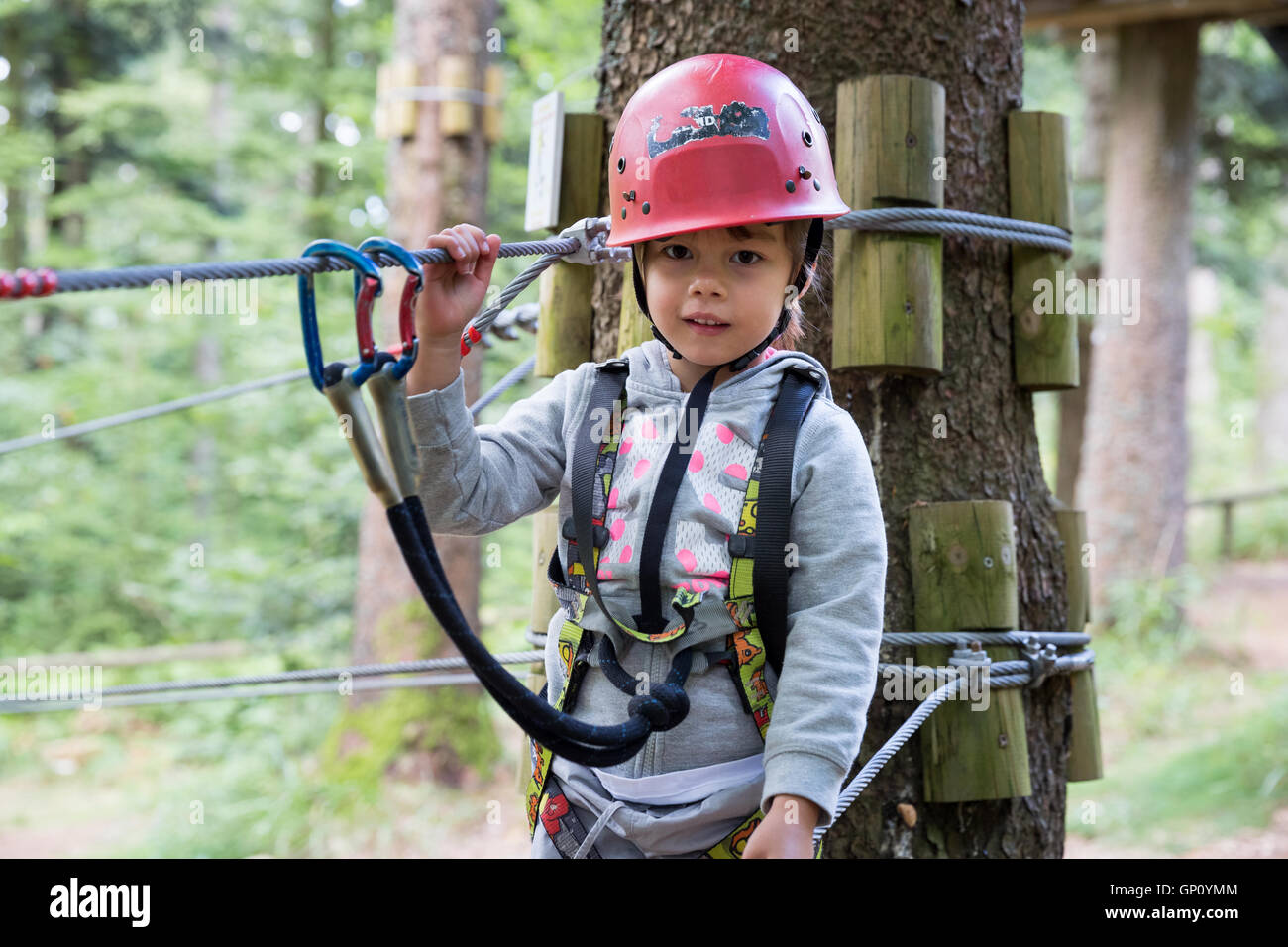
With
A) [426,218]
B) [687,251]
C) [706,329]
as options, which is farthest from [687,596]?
[426,218]

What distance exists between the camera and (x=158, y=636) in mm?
9625

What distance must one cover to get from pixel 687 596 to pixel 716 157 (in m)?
0.62

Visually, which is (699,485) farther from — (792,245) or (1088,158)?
(1088,158)

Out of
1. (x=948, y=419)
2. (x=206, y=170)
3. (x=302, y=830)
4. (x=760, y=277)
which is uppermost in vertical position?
(x=206, y=170)

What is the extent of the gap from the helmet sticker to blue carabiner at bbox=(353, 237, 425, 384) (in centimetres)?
48

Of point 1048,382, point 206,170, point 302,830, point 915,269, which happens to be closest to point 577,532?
point 915,269

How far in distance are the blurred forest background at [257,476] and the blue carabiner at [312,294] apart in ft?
14.9

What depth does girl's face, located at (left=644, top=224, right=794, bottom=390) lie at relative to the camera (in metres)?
1.56

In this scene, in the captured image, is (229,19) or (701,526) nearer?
(701,526)

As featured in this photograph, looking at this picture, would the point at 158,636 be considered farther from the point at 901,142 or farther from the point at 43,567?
the point at 901,142

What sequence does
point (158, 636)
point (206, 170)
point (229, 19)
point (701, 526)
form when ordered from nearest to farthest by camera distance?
point (701, 526) < point (158, 636) < point (206, 170) < point (229, 19)

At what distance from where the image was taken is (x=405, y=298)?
1314 mm

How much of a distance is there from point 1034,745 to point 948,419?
0.71 m

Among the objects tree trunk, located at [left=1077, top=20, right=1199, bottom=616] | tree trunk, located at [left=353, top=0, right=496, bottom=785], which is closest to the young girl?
tree trunk, located at [left=353, top=0, right=496, bottom=785]
